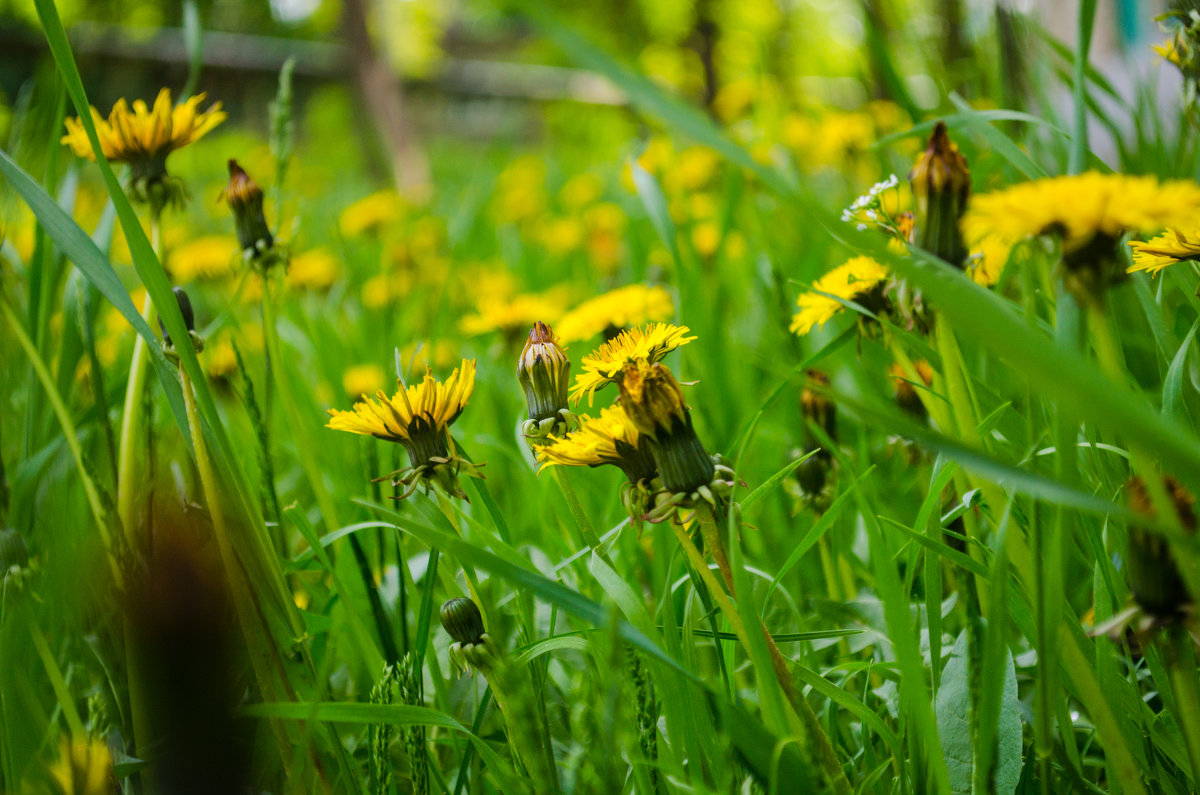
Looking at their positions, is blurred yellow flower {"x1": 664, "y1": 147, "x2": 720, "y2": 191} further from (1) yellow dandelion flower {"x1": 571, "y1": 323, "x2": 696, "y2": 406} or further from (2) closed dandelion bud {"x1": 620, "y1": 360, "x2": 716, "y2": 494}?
(2) closed dandelion bud {"x1": 620, "y1": 360, "x2": 716, "y2": 494}

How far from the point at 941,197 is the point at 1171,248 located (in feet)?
0.43

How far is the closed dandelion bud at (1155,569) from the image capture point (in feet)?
1.15

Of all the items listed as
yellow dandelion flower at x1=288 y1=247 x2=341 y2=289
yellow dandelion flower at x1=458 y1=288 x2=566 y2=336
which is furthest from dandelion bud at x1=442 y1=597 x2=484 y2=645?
yellow dandelion flower at x1=288 y1=247 x2=341 y2=289

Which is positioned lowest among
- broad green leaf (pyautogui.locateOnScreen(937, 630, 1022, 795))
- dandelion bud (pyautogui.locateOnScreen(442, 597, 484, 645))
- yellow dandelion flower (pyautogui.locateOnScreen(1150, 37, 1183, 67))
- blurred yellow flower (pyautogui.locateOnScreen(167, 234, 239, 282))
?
broad green leaf (pyautogui.locateOnScreen(937, 630, 1022, 795))

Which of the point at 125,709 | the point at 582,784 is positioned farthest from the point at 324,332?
the point at 582,784

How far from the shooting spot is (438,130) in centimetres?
959

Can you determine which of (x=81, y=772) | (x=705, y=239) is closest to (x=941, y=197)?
(x=81, y=772)

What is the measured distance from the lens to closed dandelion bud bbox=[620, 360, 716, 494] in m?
0.43

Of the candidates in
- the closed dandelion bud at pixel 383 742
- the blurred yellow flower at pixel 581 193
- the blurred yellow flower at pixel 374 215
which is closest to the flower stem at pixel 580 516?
the closed dandelion bud at pixel 383 742

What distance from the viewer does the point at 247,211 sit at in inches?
29.1

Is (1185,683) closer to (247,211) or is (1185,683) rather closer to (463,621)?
(463,621)

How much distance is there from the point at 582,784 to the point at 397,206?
2.16 meters

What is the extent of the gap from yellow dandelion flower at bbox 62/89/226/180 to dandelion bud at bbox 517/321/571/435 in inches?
14.4

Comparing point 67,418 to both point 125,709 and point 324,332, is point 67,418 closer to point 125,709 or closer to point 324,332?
point 125,709
